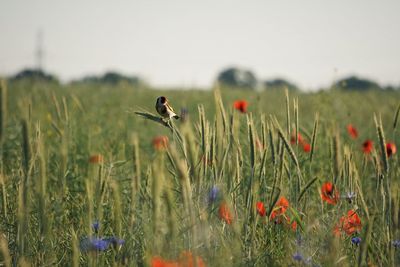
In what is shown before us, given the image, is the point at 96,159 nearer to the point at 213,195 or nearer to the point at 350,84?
the point at 213,195

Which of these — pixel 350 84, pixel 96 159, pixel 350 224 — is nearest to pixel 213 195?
pixel 96 159

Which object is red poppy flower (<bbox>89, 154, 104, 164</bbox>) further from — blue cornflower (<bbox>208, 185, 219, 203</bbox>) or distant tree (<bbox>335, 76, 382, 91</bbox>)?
distant tree (<bbox>335, 76, 382, 91</bbox>)

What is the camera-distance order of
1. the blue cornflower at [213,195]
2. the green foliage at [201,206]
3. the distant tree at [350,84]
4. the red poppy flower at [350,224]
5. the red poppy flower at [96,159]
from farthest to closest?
1. the distant tree at [350,84]
2. the red poppy flower at [350,224]
3. the blue cornflower at [213,195]
4. the red poppy flower at [96,159]
5. the green foliage at [201,206]

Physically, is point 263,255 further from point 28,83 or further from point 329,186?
point 28,83

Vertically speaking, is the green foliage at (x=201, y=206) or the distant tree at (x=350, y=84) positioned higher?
the distant tree at (x=350, y=84)

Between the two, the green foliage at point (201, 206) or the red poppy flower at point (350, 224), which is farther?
the red poppy flower at point (350, 224)

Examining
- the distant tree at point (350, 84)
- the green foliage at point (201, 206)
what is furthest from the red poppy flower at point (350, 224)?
the distant tree at point (350, 84)

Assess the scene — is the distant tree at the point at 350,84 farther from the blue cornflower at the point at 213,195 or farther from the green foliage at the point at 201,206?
the blue cornflower at the point at 213,195

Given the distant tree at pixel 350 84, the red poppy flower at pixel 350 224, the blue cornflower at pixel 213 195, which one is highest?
the distant tree at pixel 350 84

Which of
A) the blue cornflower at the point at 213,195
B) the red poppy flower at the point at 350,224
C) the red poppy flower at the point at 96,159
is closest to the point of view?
the red poppy flower at the point at 96,159

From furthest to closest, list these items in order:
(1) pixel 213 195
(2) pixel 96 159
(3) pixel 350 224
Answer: (3) pixel 350 224 → (1) pixel 213 195 → (2) pixel 96 159

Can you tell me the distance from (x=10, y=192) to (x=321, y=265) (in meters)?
1.25

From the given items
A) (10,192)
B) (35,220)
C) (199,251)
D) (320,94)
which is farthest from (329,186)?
(320,94)

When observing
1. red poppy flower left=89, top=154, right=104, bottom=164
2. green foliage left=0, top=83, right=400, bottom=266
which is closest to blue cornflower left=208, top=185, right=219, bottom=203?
green foliage left=0, top=83, right=400, bottom=266
